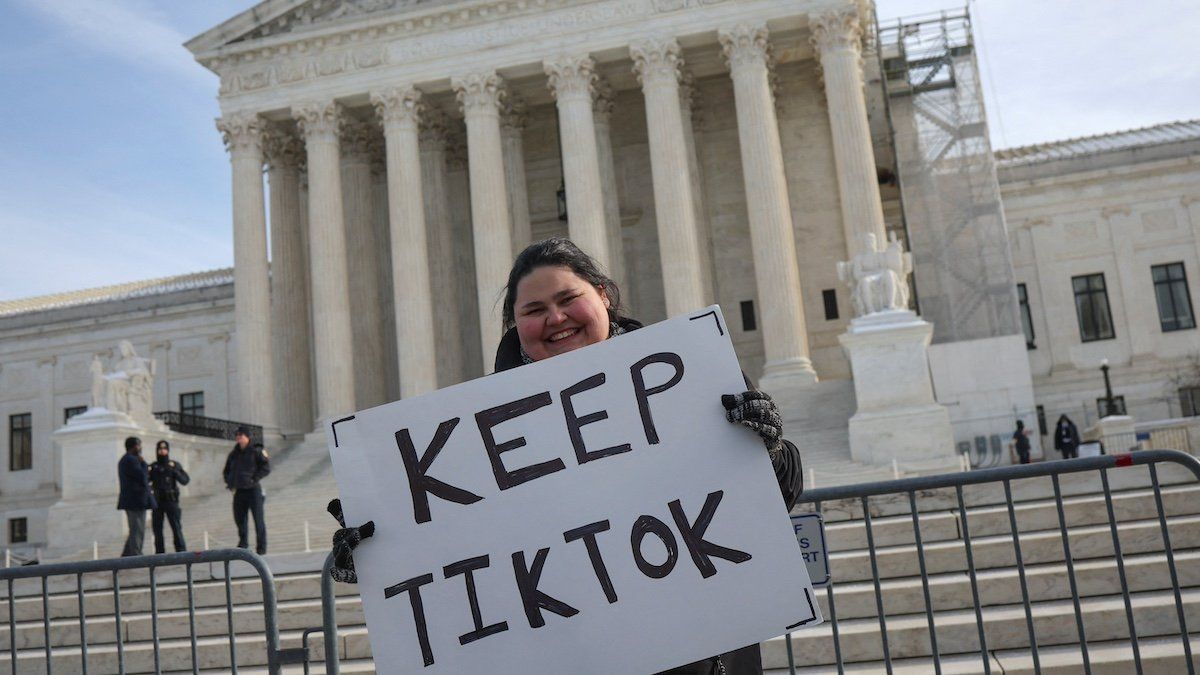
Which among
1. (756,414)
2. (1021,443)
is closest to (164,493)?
(756,414)

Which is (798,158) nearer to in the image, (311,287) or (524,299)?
(311,287)

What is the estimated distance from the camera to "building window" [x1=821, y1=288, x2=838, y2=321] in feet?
114

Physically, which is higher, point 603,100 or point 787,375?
point 603,100

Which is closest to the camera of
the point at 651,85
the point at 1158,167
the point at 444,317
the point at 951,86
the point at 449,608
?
the point at 449,608

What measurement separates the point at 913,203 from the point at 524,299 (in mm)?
34601

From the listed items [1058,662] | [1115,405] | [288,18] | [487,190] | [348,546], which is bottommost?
[1058,662]

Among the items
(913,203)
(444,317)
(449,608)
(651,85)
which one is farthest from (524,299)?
(913,203)

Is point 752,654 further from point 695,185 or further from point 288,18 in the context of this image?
point 288,18

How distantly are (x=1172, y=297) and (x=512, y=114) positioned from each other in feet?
83.0

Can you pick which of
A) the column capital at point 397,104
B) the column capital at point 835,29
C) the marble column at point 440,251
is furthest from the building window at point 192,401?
the column capital at point 835,29

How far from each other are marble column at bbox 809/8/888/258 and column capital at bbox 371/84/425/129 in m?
12.2

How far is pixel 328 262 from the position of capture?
33250 mm

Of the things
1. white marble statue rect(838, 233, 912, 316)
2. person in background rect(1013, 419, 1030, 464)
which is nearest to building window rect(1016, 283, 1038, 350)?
person in background rect(1013, 419, 1030, 464)

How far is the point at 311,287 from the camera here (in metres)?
36.4
